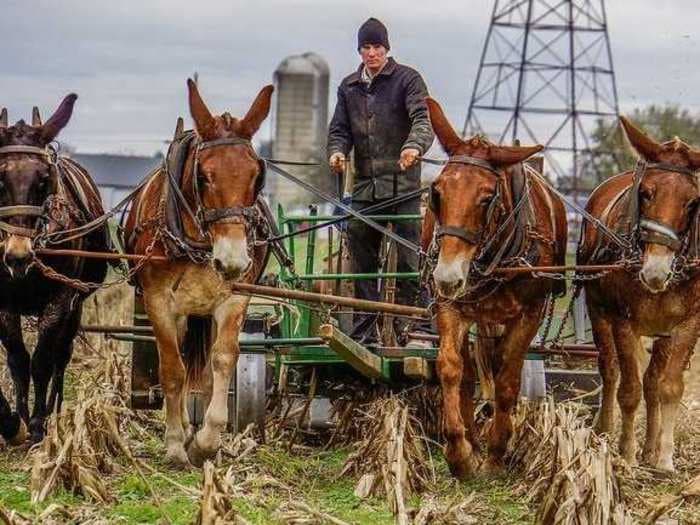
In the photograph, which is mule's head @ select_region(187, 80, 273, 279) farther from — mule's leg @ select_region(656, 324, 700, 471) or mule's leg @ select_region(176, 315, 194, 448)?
mule's leg @ select_region(656, 324, 700, 471)

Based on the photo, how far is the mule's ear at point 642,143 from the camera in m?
10.3

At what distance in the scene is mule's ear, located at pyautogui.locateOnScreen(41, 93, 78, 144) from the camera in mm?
10750

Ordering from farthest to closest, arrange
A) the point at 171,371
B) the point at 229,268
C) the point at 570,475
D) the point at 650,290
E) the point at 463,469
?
the point at 171,371, the point at 463,469, the point at 650,290, the point at 229,268, the point at 570,475

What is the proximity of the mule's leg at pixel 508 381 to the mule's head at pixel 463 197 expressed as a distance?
0.79 meters

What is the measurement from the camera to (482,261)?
395 inches

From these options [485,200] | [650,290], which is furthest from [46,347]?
[650,290]

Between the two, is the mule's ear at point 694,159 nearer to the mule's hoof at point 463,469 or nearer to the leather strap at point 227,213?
the mule's hoof at point 463,469

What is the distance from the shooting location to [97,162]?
2766 inches

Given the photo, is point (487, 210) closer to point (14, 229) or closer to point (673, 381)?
point (673, 381)

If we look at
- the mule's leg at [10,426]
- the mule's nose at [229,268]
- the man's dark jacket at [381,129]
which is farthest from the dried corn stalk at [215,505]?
the man's dark jacket at [381,129]

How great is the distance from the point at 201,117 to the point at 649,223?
110 inches

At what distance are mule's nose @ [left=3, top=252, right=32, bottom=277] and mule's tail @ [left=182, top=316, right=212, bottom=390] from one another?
1354 millimetres

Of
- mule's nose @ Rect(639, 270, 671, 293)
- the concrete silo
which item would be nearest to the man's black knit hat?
mule's nose @ Rect(639, 270, 671, 293)

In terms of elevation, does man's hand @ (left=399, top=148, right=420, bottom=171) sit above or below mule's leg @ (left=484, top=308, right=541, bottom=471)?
above
